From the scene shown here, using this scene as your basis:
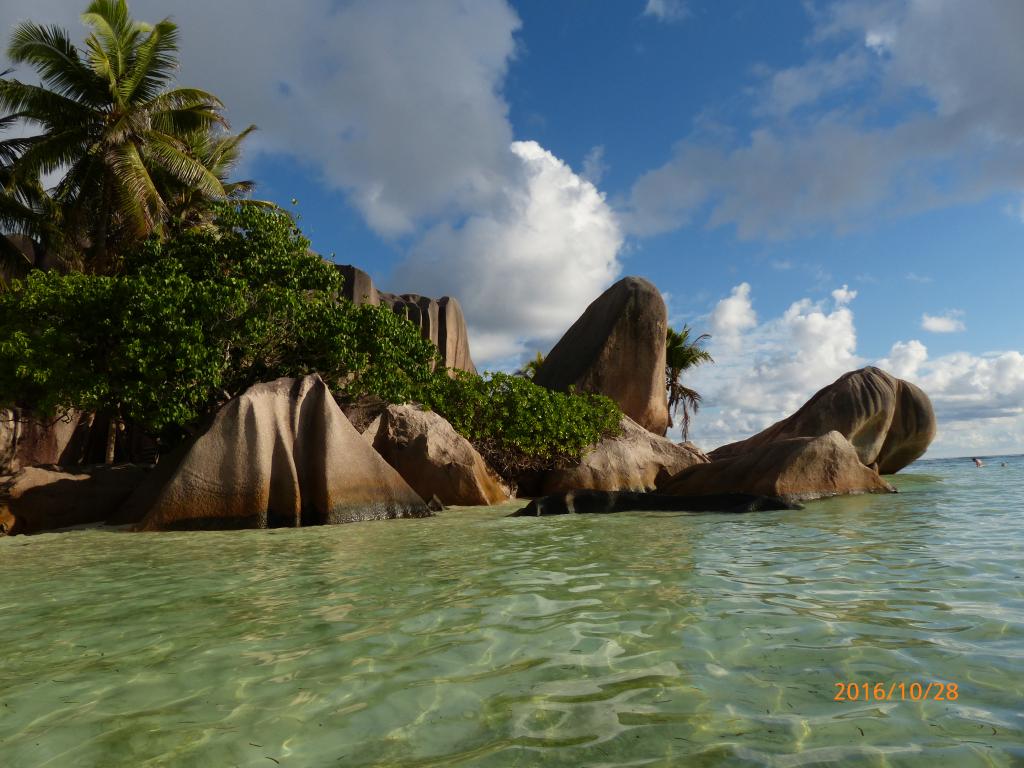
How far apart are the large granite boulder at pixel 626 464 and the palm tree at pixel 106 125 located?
1125cm

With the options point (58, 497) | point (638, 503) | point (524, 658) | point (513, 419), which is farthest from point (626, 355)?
point (524, 658)

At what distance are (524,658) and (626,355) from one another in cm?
1860

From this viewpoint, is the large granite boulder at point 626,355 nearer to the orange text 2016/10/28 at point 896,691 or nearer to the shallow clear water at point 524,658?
the shallow clear water at point 524,658

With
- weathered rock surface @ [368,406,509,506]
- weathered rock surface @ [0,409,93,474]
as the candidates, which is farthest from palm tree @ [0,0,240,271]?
weathered rock surface @ [368,406,509,506]

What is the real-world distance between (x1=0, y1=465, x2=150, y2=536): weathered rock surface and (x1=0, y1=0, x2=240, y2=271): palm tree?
6.84 m

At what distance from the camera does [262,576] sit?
5.92 metres

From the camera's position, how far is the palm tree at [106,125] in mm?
17547

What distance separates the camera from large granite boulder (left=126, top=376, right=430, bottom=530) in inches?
407

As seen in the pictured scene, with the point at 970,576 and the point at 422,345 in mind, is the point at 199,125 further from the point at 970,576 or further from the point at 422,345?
the point at 970,576

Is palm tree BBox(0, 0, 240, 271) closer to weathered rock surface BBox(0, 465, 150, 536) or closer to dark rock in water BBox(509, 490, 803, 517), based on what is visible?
weathered rock surface BBox(0, 465, 150, 536)

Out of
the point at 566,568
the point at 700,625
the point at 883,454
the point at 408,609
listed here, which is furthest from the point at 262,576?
the point at 883,454

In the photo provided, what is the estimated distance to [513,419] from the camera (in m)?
16.5

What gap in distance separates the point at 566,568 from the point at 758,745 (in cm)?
352

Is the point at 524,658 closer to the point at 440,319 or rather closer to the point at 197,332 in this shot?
the point at 197,332
